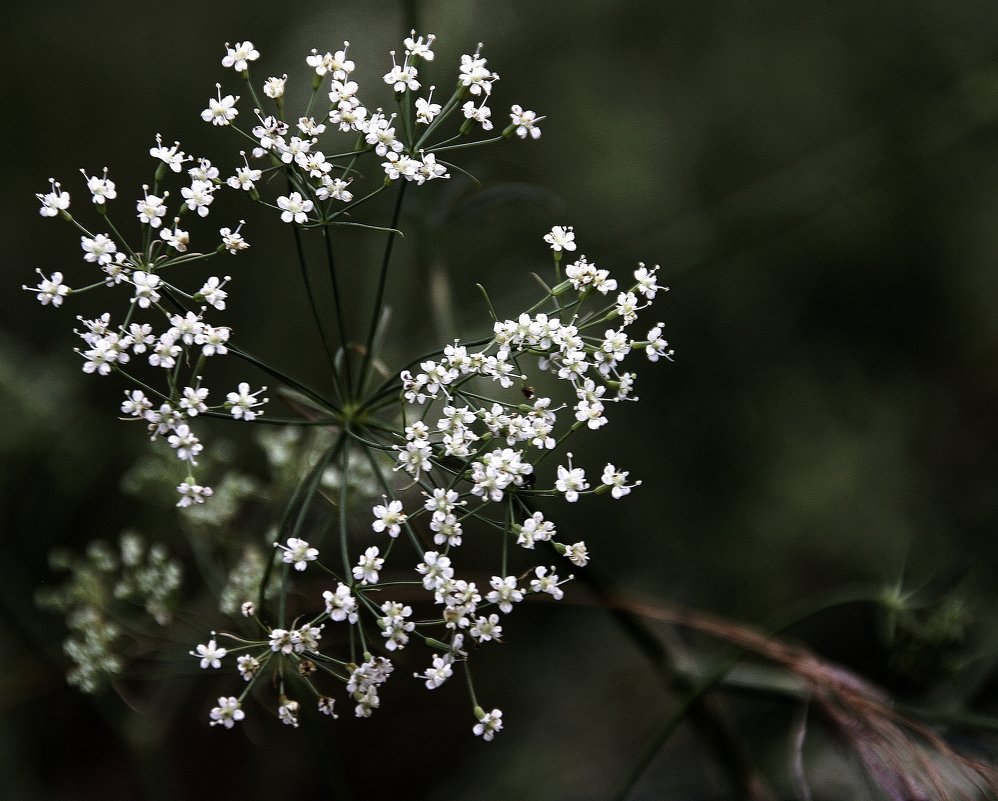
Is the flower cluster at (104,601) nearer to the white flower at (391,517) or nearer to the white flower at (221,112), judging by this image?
the white flower at (391,517)

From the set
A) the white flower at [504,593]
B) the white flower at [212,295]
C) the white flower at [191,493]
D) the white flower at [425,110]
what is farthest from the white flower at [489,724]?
the white flower at [425,110]

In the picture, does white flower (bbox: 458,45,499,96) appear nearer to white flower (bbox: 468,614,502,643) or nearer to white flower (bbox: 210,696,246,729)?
white flower (bbox: 468,614,502,643)

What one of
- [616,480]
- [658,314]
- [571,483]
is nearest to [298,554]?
[571,483]

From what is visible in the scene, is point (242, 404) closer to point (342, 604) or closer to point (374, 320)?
point (374, 320)

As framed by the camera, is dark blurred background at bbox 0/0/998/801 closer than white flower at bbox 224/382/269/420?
No

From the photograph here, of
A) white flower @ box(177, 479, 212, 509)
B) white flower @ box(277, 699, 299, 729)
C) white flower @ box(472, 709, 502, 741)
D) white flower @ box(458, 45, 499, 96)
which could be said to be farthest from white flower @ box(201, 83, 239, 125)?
white flower @ box(472, 709, 502, 741)

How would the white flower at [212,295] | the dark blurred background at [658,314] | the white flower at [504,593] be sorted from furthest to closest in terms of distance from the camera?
the dark blurred background at [658,314], the white flower at [212,295], the white flower at [504,593]

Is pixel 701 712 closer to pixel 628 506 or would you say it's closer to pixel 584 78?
pixel 628 506

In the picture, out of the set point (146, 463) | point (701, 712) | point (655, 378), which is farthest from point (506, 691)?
point (146, 463)
